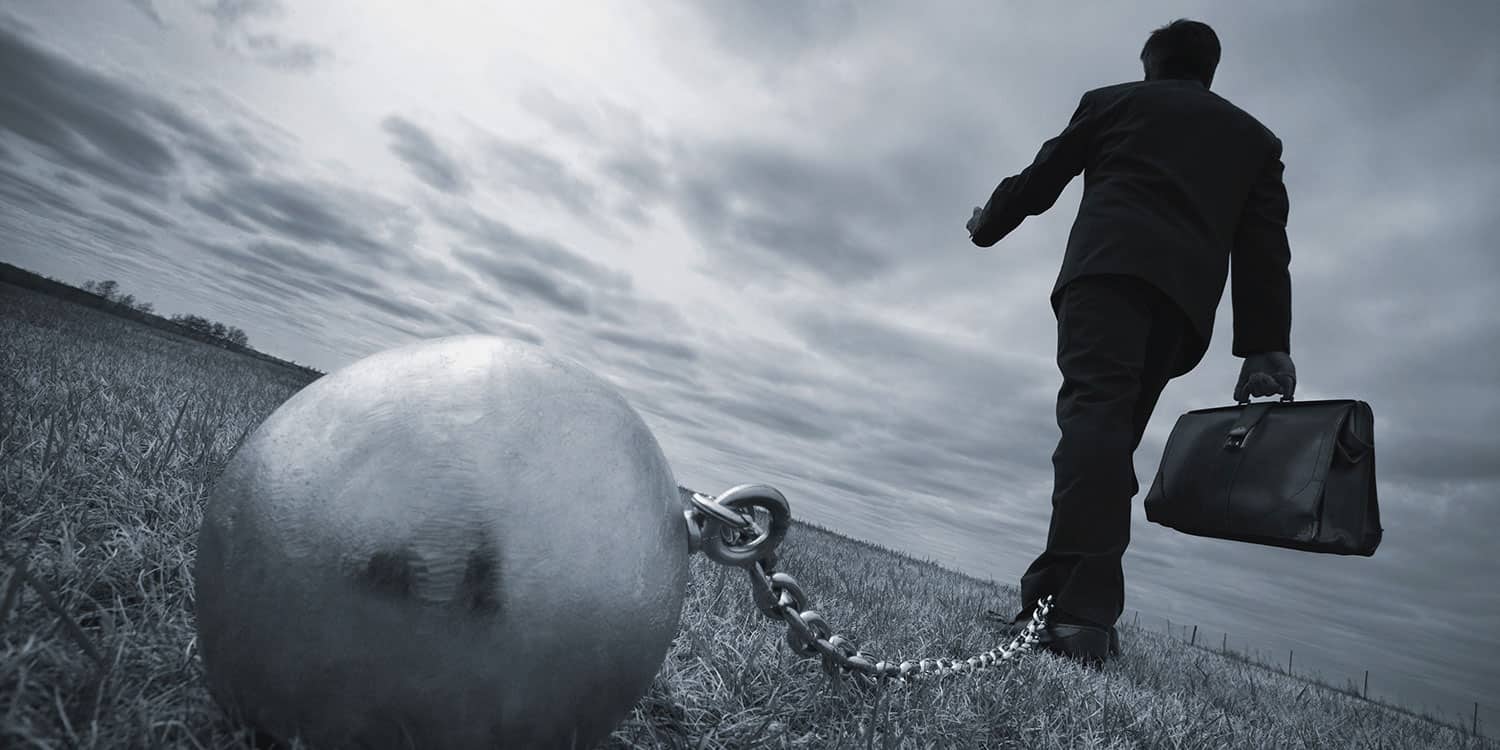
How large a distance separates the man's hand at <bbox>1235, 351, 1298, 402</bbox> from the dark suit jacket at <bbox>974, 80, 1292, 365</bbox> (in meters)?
0.05

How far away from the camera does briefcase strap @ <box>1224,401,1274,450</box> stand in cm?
377

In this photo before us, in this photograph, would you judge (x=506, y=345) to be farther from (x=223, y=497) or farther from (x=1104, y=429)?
(x=1104, y=429)

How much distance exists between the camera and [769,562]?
1.85 meters

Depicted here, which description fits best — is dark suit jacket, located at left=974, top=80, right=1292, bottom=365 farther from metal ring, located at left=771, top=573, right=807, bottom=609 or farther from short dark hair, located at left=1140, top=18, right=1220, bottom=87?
metal ring, located at left=771, top=573, right=807, bottom=609

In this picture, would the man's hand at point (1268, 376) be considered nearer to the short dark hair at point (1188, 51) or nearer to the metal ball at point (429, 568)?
the short dark hair at point (1188, 51)

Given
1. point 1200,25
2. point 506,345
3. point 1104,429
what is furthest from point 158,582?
point 1200,25

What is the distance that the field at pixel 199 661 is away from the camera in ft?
4.50

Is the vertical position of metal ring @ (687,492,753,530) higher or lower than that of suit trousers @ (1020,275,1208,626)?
lower

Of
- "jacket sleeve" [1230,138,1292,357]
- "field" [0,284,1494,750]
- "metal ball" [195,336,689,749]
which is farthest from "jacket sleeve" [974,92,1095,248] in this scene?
"metal ball" [195,336,689,749]

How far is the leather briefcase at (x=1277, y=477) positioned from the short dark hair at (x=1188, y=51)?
2.03 m

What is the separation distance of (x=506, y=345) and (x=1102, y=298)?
319cm

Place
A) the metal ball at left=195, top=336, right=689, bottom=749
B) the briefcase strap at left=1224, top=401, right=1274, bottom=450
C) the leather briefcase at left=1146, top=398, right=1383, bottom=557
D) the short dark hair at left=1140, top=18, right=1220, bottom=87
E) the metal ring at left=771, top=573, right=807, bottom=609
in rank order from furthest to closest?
the short dark hair at left=1140, top=18, right=1220, bottom=87 < the briefcase strap at left=1224, top=401, right=1274, bottom=450 < the leather briefcase at left=1146, top=398, right=1383, bottom=557 < the metal ring at left=771, top=573, right=807, bottom=609 < the metal ball at left=195, top=336, right=689, bottom=749

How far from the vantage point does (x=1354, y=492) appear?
11.1ft

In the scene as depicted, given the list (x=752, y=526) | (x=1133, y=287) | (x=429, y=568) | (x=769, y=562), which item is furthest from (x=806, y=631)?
(x=1133, y=287)
